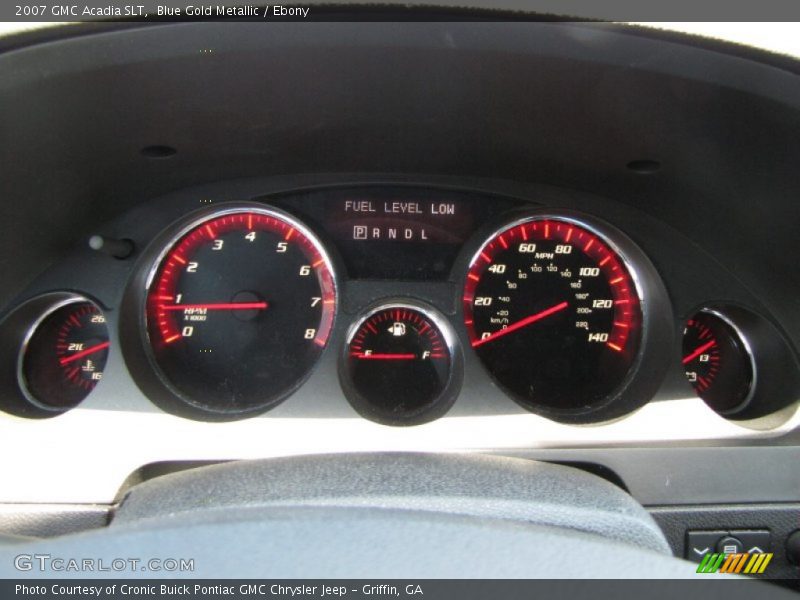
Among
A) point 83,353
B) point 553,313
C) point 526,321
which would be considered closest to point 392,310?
point 526,321

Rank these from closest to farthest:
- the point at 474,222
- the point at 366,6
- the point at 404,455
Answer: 1. the point at 404,455
2. the point at 366,6
3. the point at 474,222

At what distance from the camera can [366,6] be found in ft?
5.87

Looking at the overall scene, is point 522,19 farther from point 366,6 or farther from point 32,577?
point 32,577

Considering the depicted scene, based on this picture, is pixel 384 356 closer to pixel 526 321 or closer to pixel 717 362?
pixel 526 321

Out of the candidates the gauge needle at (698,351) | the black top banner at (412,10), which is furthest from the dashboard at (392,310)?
the black top banner at (412,10)

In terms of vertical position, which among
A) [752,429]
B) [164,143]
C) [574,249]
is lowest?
[752,429]

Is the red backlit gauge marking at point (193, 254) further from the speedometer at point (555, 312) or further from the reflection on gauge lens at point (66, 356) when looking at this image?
the speedometer at point (555, 312)

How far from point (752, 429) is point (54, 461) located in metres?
2.26

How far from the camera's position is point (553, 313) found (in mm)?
2898

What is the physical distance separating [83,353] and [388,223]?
1242mm

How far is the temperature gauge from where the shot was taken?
110 inches

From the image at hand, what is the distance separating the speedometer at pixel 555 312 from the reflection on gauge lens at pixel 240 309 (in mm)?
615
